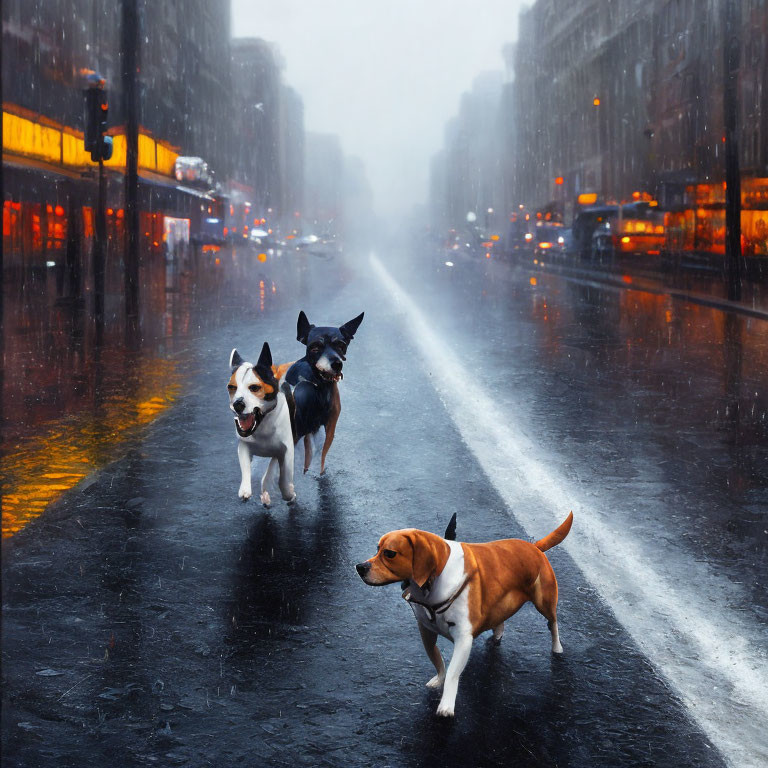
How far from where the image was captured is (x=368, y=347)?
17.3 meters

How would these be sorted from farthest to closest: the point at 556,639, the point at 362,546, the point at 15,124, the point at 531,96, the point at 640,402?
the point at 531,96 → the point at 15,124 → the point at 640,402 → the point at 362,546 → the point at 556,639

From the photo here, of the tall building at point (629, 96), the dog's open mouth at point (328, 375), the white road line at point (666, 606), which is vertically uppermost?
the tall building at point (629, 96)

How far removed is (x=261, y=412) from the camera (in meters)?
6.38

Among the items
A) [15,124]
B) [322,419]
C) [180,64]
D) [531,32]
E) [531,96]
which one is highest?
[531,32]

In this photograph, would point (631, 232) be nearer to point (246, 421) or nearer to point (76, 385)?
point (76, 385)

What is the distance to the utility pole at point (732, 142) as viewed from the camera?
25656mm

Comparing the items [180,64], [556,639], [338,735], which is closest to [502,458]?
[556,639]

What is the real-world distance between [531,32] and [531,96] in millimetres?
12256

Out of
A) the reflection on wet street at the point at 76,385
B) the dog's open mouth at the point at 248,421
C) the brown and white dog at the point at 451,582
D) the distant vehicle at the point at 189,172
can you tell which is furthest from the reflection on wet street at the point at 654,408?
the distant vehicle at the point at 189,172

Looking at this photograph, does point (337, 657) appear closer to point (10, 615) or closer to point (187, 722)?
point (187, 722)

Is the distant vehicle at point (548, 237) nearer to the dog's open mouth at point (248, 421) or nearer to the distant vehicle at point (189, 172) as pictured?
the distant vehicle at point (189, 172)

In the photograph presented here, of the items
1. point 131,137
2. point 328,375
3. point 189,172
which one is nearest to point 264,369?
point 328,375

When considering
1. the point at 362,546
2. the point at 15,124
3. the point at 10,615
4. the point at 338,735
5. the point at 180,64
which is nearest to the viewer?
the point at 338,735

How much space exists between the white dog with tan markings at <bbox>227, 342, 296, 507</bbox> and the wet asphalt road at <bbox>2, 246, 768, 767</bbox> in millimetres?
473
